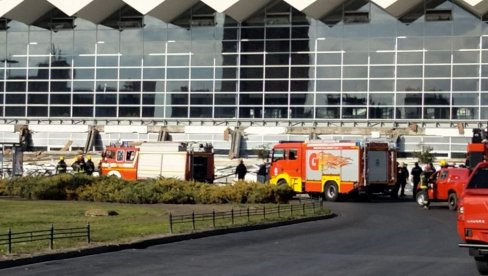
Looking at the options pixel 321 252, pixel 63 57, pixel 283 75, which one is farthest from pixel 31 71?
pixel 321 252

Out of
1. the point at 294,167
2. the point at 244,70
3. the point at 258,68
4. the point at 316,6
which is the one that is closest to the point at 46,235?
the point at 294,167

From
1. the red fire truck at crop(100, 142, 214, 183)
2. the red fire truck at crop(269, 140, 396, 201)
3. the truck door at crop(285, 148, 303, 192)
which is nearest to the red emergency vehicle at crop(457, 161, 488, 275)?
the red fire truck at crop(269, 140, 396, 201)

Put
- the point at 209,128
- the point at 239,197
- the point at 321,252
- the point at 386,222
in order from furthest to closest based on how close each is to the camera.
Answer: the point at 209,128 < the point at 239,197 < the point at 386,222 < the point at 321,252

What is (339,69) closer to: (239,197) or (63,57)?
(63,57)

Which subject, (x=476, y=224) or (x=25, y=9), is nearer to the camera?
(x=476, y=224)

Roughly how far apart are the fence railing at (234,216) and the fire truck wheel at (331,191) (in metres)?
7.91

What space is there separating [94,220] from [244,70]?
3270 cm

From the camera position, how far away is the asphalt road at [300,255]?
43.8 ft

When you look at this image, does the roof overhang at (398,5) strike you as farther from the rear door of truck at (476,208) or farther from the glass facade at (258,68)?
the rear door of truck at (476,208)

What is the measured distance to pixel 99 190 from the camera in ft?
101

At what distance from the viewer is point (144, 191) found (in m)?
30.0

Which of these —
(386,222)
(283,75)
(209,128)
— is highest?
(283,75)

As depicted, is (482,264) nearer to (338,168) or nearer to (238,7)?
(338,168)

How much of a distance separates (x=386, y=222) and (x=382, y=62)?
28633mm
